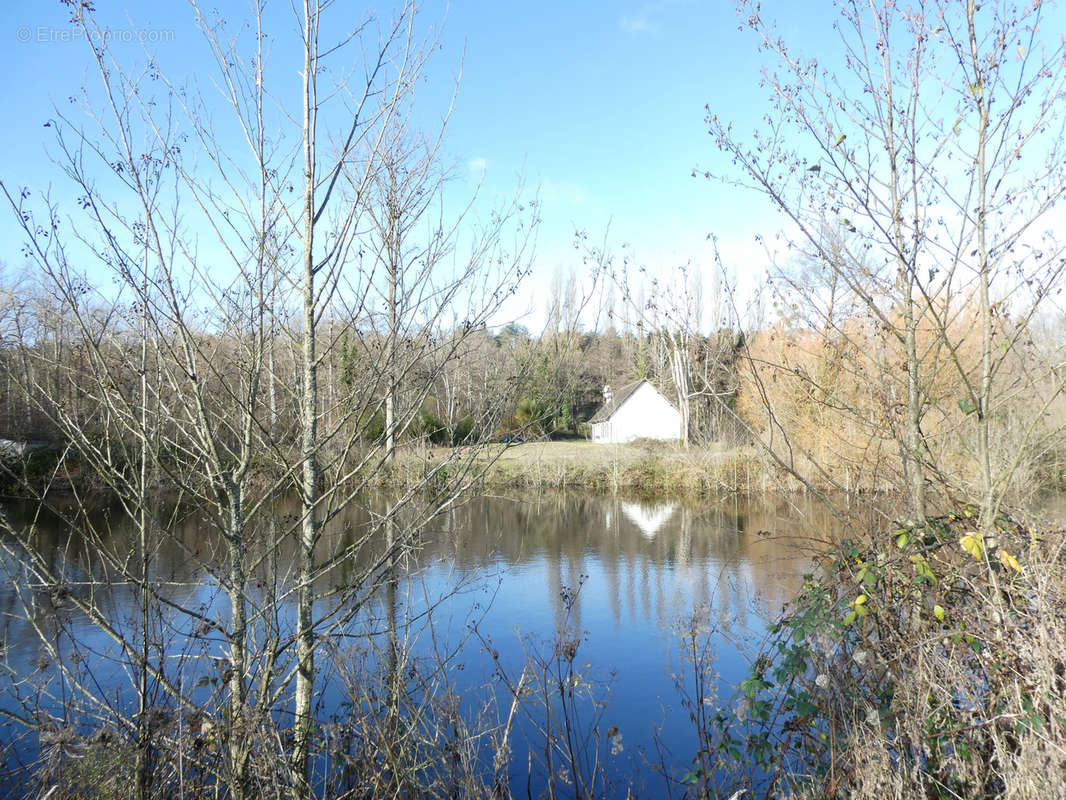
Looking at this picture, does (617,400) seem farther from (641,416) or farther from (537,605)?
(537,605)

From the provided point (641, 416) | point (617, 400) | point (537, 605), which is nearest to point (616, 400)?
point (617, 400)

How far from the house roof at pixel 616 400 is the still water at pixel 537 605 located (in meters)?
17.9

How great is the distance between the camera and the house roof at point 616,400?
3441 centimetres

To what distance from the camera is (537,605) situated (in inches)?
371

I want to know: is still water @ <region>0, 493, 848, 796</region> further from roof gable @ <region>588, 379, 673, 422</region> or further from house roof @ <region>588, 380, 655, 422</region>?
house roof @ <region>588, 380, 655, 422</region>

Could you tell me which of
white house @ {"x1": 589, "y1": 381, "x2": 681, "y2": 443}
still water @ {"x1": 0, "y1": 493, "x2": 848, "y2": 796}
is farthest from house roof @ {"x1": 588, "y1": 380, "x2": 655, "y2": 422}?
still water @ {"x1": 0, "y1": 493, "x2": 848, "y2": 796}

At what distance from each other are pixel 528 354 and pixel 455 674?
4.64 meters

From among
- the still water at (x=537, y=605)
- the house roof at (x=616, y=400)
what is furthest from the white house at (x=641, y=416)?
the still water at (x=537, y=605)

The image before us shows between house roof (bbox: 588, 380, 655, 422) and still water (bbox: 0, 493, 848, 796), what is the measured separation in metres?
17.9

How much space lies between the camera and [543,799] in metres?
5.05

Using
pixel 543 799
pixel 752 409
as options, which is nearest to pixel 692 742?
pixel 543 799

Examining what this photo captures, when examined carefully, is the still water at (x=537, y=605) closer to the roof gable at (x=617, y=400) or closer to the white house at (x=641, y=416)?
the white house at (x=641, y=416)

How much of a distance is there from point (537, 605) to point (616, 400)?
1041 inches

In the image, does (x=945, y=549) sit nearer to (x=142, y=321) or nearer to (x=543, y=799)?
(x=543, y=799)
